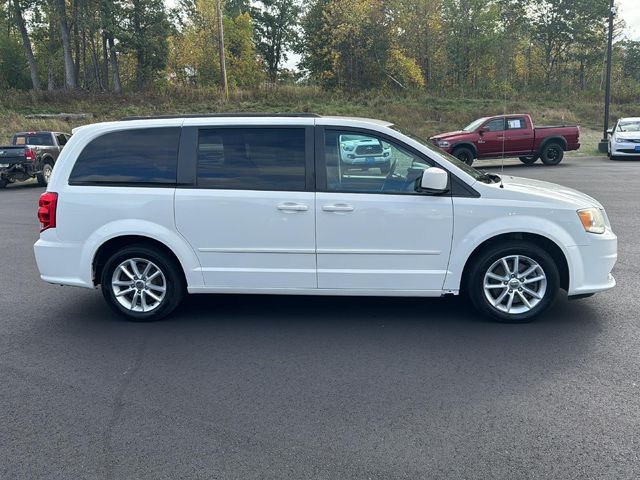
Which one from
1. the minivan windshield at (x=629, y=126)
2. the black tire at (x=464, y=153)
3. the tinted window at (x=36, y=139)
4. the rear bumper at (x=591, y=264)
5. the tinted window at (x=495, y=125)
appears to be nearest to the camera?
the rear bumper at (x=591, y=264)

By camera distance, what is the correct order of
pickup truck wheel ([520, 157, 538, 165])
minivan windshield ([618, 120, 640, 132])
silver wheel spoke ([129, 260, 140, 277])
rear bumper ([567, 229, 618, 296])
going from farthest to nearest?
minivan windshield ([618, 120, 640, 132]) < pickup truck wheel ([520, 157, 538, 165]) < silver wheel spoke ([129, 260, 140, 277]) < rear bumper ([567, 229, 618, 296])

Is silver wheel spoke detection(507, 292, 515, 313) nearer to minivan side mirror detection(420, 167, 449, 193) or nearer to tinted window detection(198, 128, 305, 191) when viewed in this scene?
minivan side mirror detection(420, 167, 449, 193)

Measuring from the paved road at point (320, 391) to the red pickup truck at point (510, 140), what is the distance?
1480 cm

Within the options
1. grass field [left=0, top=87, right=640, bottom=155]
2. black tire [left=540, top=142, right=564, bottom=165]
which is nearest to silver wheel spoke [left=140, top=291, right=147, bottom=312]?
black tire [left=540, top=142, right=564, bottom=165]

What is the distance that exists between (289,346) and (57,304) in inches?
113

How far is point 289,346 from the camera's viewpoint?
4.75 m

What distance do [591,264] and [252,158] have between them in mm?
3127

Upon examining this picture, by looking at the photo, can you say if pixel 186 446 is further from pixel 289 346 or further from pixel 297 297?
pixel 297 297

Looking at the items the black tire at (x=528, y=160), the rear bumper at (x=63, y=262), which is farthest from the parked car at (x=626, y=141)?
the rear bumper at (x=63, y=262)

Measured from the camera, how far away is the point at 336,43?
168ft

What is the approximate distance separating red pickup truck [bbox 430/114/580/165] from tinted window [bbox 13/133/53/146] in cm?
1384

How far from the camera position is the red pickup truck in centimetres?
2036

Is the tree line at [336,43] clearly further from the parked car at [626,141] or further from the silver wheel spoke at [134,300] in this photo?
the silver wheel spoke at [134,300]

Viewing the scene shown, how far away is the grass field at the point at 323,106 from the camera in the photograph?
3712 centimetres
